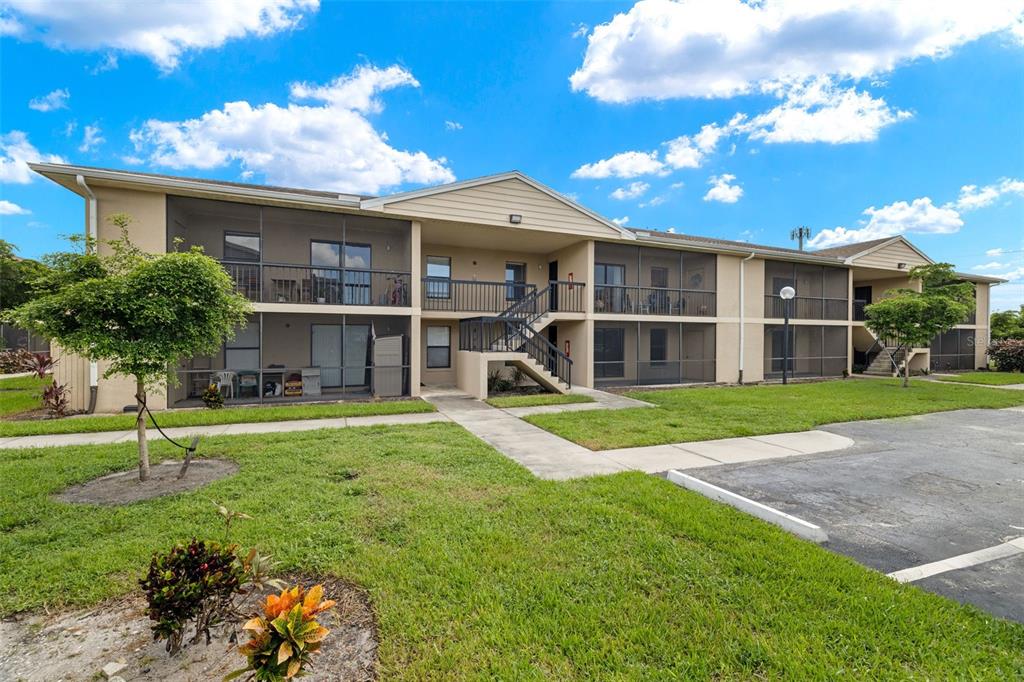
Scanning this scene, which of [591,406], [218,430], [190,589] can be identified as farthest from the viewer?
[591,406]

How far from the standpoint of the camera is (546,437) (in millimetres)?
7555

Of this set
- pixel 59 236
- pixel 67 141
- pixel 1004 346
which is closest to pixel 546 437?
pixel 59 236

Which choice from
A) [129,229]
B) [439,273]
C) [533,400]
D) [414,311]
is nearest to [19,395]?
[129,229]

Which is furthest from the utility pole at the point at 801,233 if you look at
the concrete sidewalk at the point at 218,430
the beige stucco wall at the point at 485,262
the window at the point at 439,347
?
the concrete sidewalk at the point at 218,430

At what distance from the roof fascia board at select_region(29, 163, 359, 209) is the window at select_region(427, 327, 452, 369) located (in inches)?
→ 213

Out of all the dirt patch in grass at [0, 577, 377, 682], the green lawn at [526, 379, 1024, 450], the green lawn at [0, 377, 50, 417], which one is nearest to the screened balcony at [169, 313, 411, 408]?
the green lawn at [0, 377, 50, 417]

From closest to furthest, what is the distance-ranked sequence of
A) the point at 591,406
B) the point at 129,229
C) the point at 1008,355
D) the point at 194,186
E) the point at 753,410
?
the point at 129,229, the point at 194,186, the point at 753,410, the point at 591,406, the point at 1008,355

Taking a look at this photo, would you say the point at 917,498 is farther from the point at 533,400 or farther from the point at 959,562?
the point at 533,400

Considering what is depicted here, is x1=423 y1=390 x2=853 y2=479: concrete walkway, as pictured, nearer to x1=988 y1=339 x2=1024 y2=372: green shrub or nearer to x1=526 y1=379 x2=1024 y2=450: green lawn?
x1=526 y1=379 x2=1024 y2=450: green lawn

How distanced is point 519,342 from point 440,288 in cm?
399

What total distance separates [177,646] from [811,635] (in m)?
3.57

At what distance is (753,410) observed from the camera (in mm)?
10031

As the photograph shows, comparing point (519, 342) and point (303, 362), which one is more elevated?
point (519, 342)

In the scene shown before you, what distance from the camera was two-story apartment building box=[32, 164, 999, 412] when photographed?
10469 millimetres
